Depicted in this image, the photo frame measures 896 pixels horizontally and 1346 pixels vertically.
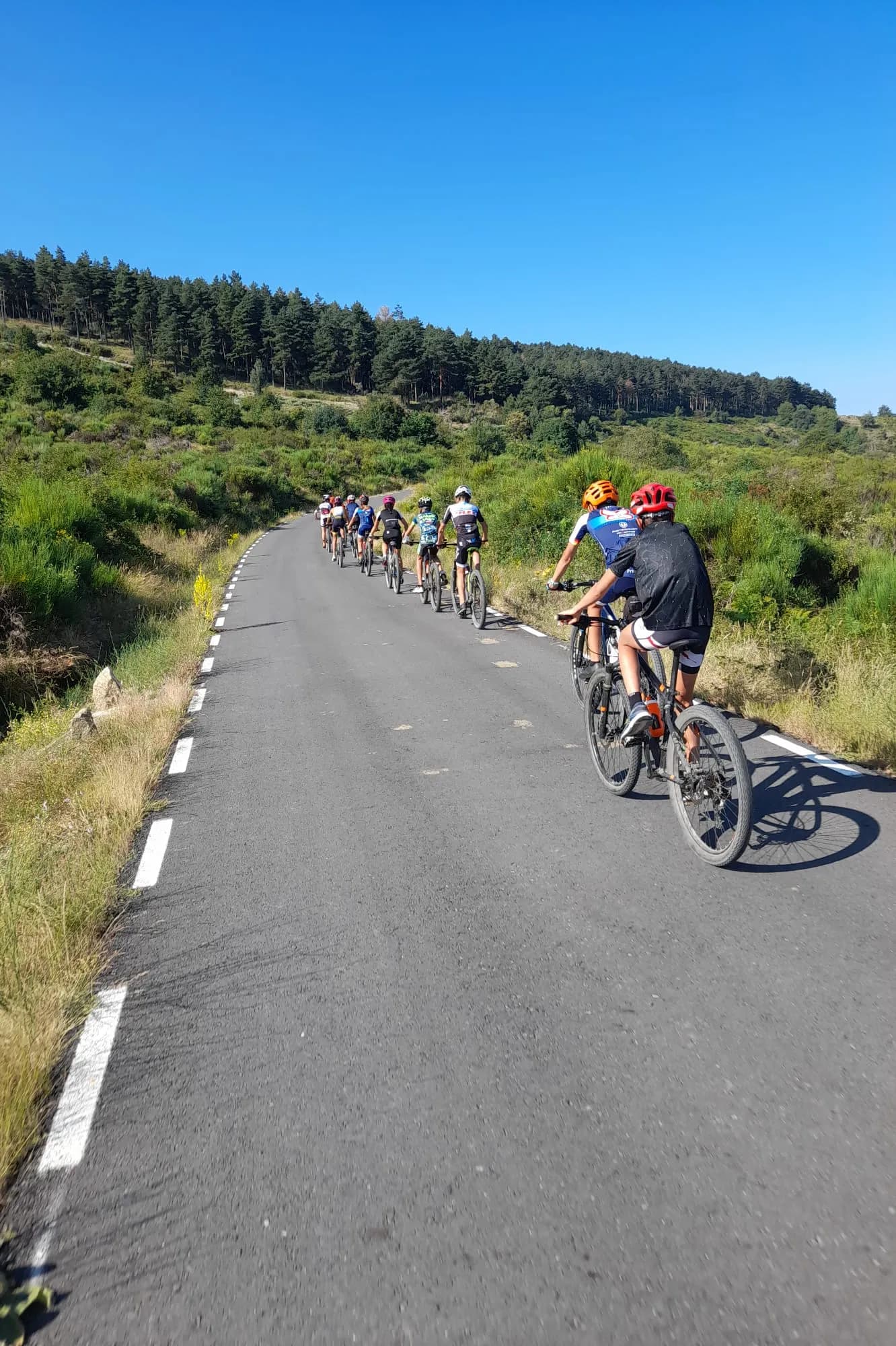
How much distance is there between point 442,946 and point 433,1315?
1.76m

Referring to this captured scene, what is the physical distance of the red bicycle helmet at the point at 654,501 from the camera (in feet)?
15.6

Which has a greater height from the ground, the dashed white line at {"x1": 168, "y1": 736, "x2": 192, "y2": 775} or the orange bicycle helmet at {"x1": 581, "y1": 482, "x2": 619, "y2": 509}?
the orange bicycle helmet at {"x1": 581, "y1": 482, "x2": 619, "y2": 509}

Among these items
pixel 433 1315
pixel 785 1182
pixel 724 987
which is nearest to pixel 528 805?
pixel 724 987

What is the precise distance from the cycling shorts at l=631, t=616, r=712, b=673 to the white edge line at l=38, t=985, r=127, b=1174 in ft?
10.8

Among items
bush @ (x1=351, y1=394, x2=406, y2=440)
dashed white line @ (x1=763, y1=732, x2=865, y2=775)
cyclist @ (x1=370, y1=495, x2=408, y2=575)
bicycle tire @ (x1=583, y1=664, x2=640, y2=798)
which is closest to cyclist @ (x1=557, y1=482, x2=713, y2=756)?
bicycle tire @ (x1=583, y1=664, x2=640, y2=798)

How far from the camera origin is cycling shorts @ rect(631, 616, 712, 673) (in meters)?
4.52

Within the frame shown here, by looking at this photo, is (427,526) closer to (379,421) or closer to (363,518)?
(363,518)

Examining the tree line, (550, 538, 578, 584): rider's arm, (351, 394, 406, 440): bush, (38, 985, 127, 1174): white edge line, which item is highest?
the tree line

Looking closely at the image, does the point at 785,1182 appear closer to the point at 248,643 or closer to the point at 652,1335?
the point at 652,1335

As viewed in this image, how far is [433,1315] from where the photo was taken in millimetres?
1949

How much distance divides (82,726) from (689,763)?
5546 mm

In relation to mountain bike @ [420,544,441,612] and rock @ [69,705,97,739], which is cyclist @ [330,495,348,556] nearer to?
mountain bike @ [420,544,441,612]

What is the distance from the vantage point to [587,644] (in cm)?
727

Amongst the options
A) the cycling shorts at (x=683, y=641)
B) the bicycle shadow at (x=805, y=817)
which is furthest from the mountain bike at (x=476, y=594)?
the cycling shorts at (x=683, y=641)
